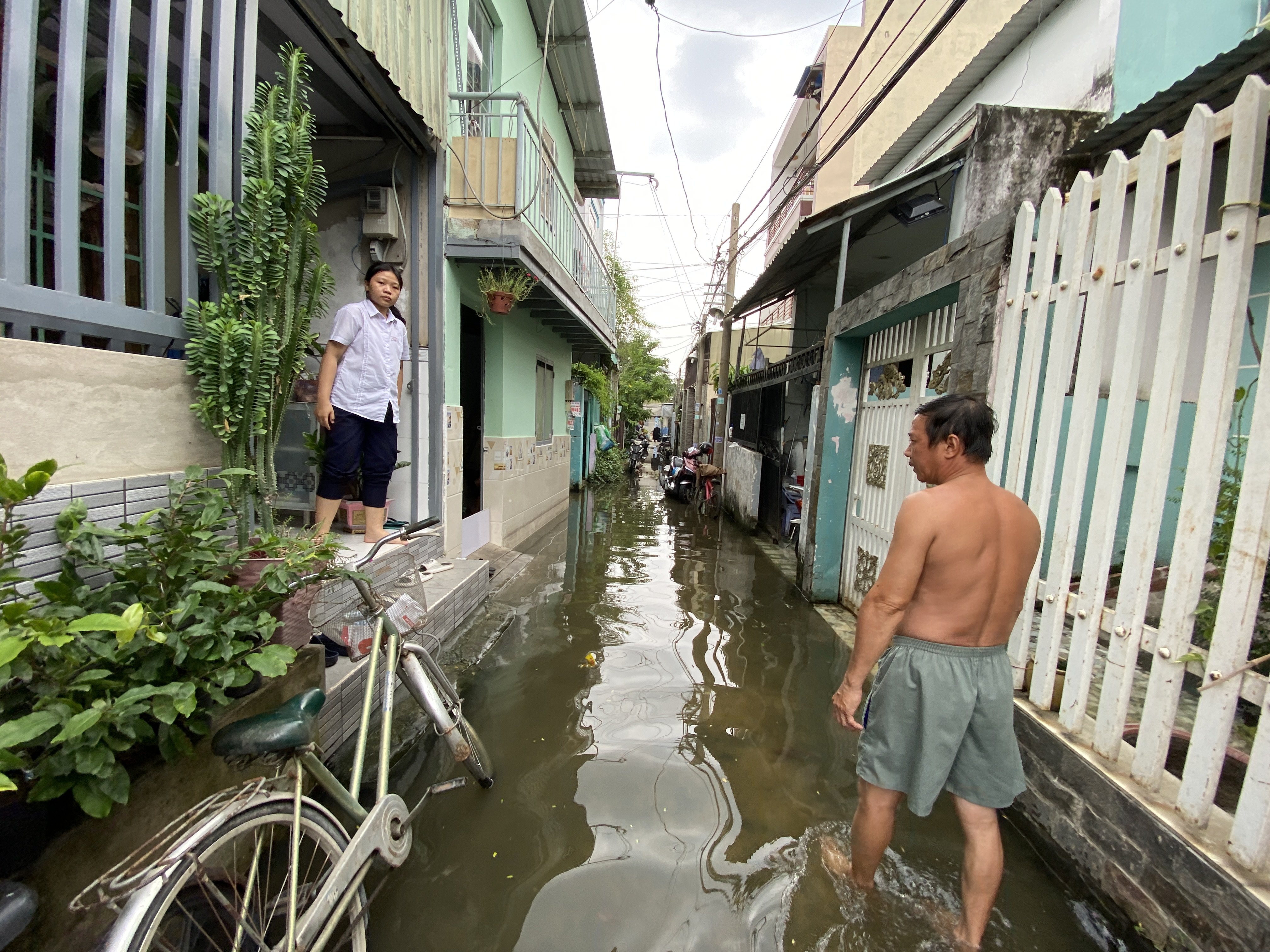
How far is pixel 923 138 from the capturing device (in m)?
8.55

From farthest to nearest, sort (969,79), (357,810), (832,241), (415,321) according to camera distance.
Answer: (969,79) < (832,241) < (415,321) < (357,810)

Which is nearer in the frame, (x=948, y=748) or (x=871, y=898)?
(x=948, y=748)

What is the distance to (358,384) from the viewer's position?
3.51m

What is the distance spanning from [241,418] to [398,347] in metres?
1.42

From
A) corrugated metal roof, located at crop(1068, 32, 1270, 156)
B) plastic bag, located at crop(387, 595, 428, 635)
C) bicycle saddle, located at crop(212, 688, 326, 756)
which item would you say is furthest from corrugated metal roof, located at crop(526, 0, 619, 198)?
bicycle saddle, located at crop(212, 688, 326, 756)

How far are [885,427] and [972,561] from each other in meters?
3.06

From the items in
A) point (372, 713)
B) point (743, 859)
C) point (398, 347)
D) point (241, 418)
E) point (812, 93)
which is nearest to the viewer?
point (743, 859)

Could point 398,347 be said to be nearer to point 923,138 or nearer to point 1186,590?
point 1186,590

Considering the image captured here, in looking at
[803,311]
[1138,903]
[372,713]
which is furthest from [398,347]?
[803,311]

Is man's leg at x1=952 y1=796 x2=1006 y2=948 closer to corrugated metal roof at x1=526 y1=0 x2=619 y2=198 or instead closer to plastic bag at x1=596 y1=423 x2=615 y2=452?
corrugated metal roof at x1=526 y1=0 x2=619 y2=198

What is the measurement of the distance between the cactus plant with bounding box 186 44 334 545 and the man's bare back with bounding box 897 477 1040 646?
2.40m

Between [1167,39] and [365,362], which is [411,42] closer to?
[365,362]

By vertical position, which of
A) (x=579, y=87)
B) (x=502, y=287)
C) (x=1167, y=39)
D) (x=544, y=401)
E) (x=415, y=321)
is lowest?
(x=544, y=401)

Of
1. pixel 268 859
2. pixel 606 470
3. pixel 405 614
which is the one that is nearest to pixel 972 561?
pixel 405 614
